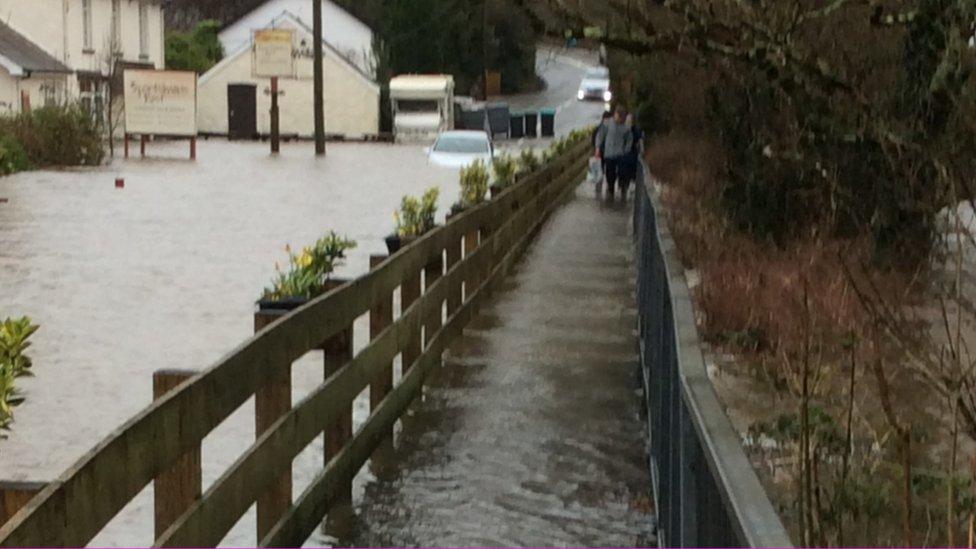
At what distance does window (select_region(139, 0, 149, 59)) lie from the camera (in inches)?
2598

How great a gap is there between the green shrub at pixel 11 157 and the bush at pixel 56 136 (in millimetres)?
1179

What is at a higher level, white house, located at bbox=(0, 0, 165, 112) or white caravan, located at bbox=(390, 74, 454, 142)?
white house, located at bbox=(0, 0, 165, 112)

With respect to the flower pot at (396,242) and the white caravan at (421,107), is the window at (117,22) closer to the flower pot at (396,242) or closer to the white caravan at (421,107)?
the white caravan at (421,107)

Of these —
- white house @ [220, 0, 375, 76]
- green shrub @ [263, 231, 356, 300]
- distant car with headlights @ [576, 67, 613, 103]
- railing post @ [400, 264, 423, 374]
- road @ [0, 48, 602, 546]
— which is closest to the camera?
green shrub @ [263, 231, 356, 300]

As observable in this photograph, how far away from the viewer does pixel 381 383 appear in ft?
29.6

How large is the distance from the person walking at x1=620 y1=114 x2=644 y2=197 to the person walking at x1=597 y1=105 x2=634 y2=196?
0.05m

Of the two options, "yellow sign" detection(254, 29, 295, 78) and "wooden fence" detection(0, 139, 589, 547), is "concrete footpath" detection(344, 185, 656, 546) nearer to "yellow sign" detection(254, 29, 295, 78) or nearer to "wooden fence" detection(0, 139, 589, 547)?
"wooden fence" detection(0, 139, 589, 547)

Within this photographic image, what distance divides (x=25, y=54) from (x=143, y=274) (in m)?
36.3

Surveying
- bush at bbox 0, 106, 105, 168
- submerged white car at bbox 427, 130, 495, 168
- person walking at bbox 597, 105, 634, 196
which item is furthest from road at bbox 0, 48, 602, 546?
person walking at bbox 597, 105, 634, 196

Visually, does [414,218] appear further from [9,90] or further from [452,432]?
[9,90]

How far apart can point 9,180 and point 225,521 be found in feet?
95.9

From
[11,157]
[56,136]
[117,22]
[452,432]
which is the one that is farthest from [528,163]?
[117,22]

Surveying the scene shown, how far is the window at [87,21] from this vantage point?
5891 centimetres

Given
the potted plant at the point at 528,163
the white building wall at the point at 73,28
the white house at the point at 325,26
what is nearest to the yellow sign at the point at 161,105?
the white building wall at the point at 73,28
